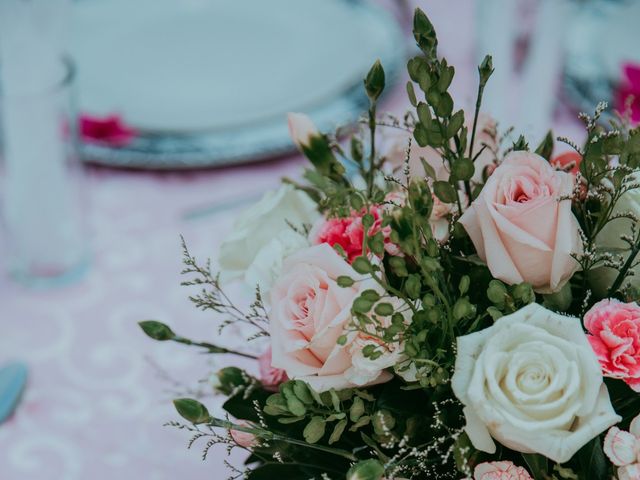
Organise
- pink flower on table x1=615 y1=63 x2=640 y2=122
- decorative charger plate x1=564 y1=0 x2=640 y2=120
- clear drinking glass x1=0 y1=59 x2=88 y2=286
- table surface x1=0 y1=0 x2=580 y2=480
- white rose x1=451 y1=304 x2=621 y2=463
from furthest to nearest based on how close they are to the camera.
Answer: decorative charger plate x1=564 y1=0 x2=640 y2=120 < pink flower on table x1=615 y1=63 x2=640 y2=122 < clear drinking glass x1=0 y1=59 x2=88 y2=286 < table surface x1=0 y1=0 x2=580 y2=480 < white rose x1=451 y1=304 x2=621 y2=463

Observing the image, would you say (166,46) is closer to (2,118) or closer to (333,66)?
(333,66)

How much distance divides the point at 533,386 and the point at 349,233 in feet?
0.54

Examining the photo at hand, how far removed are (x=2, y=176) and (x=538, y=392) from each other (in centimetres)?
81

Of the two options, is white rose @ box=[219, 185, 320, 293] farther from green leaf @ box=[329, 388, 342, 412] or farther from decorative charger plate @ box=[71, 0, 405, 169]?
decorative charger plate @ box=[71, 0, 405, 169]

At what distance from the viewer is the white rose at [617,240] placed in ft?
1.79

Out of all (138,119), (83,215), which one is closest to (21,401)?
(83,215)

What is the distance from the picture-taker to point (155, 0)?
142 cm

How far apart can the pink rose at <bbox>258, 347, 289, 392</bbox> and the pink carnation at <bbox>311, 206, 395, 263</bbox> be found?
10 centimetres

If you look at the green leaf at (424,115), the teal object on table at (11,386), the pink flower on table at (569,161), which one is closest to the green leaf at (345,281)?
the green leaf at (424,115)

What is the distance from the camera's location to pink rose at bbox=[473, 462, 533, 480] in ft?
1.64

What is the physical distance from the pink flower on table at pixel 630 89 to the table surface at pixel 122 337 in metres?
0.08

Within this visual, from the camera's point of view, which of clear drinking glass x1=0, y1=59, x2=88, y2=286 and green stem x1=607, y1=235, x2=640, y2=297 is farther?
clear drinking glass x1=0, y1=59, x2=88, y2=286

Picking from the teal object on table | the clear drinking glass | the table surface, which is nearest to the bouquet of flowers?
the table surface

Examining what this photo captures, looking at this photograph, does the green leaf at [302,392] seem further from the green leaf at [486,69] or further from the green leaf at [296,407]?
the green leaf at [486,69]
